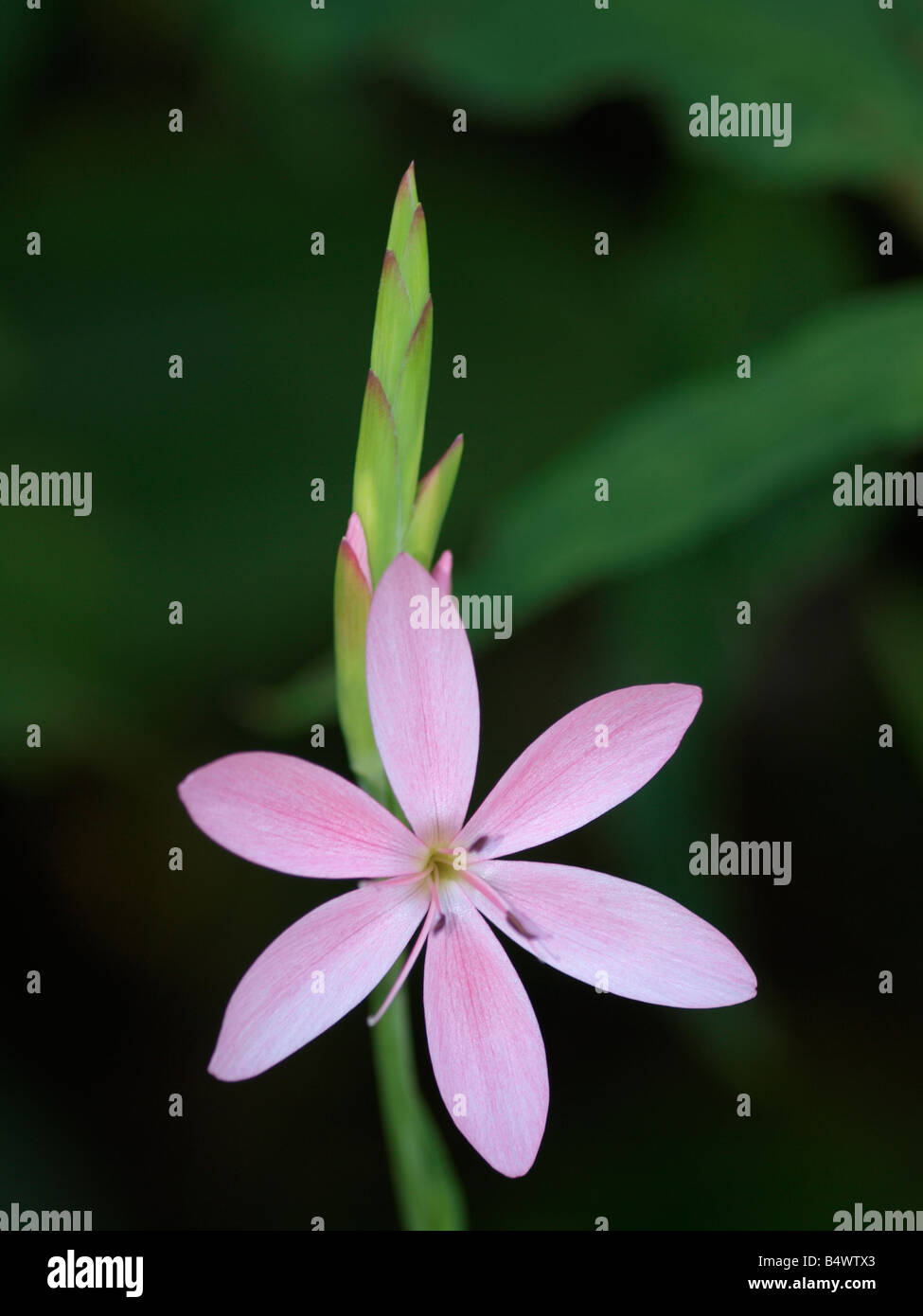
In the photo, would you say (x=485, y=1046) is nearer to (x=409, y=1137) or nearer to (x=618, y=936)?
(x=618, y=936)

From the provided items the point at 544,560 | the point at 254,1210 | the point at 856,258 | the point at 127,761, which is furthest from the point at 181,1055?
the point at 856,258

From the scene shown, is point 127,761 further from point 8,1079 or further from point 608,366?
point 608,366

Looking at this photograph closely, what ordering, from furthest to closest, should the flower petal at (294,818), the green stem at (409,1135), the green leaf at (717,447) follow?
the green leaf at (717,447) < the green stem at (409,1135) < the flower petal at (294,818)

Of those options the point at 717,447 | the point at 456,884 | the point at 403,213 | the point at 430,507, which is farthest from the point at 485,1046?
Result: the point at 717,447

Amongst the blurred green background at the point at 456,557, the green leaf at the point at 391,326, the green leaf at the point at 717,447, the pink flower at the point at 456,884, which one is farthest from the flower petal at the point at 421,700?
the blurred green background at the point at 456,557

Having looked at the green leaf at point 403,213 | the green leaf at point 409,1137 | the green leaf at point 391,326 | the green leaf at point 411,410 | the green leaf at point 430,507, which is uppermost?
the green leaf at point 403,213

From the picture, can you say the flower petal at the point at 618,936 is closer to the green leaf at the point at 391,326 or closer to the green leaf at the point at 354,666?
the green leaf at the point at 354,666

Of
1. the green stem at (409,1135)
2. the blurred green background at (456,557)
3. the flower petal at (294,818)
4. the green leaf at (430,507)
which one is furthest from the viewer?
the blurred green background at (456,557)
